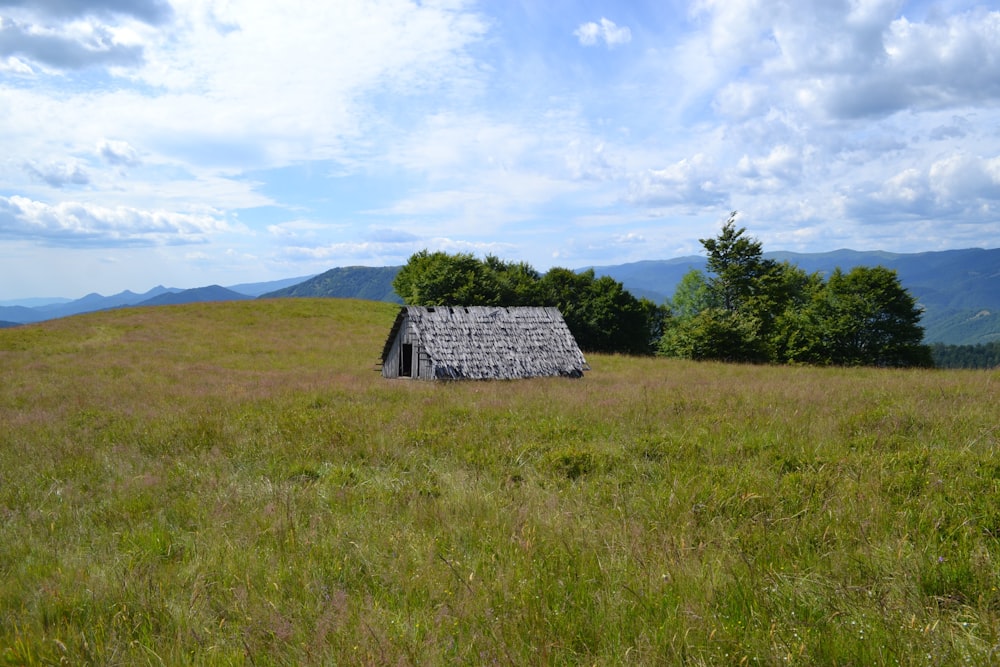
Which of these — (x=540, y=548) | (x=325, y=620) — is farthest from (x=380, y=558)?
(x=540, y=548)

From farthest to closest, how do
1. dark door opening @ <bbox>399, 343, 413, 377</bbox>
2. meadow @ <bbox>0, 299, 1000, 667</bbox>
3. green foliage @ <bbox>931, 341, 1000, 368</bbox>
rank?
green foliage @ <bbox>931, 341, 1000, 368</bbox>
dark door opening @ <bbox>399, 343, 413, 377</bbox>
meadow @ <bbox>0, 299, 1000, 667</bbox>

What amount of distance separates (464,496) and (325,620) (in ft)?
7.78

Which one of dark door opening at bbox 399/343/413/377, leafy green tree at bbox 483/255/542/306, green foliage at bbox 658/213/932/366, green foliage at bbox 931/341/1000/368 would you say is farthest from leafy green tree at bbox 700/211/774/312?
green foliage at bbox 931/341/1000/368

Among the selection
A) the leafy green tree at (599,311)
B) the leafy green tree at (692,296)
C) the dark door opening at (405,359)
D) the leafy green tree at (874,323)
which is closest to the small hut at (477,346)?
the dark door opening at (405,359)

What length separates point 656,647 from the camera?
2859 mm

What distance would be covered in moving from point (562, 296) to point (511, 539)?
5547cm

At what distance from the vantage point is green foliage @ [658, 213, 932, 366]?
4038 centimetres

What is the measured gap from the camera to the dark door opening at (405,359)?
24.8 meters

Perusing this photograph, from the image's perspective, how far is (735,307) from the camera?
163ft

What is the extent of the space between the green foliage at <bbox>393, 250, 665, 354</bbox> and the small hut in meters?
27.3

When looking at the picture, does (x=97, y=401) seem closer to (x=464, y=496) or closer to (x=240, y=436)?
(x=240, y=436)

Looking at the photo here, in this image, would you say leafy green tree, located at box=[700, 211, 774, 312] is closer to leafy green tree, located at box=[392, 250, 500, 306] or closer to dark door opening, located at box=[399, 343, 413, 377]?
leafy green tree, located at box=[392, 250, 500, 306]

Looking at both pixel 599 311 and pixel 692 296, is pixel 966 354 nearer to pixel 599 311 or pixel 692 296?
pixel 692 296

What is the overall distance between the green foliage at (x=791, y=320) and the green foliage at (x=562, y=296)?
323 inches
